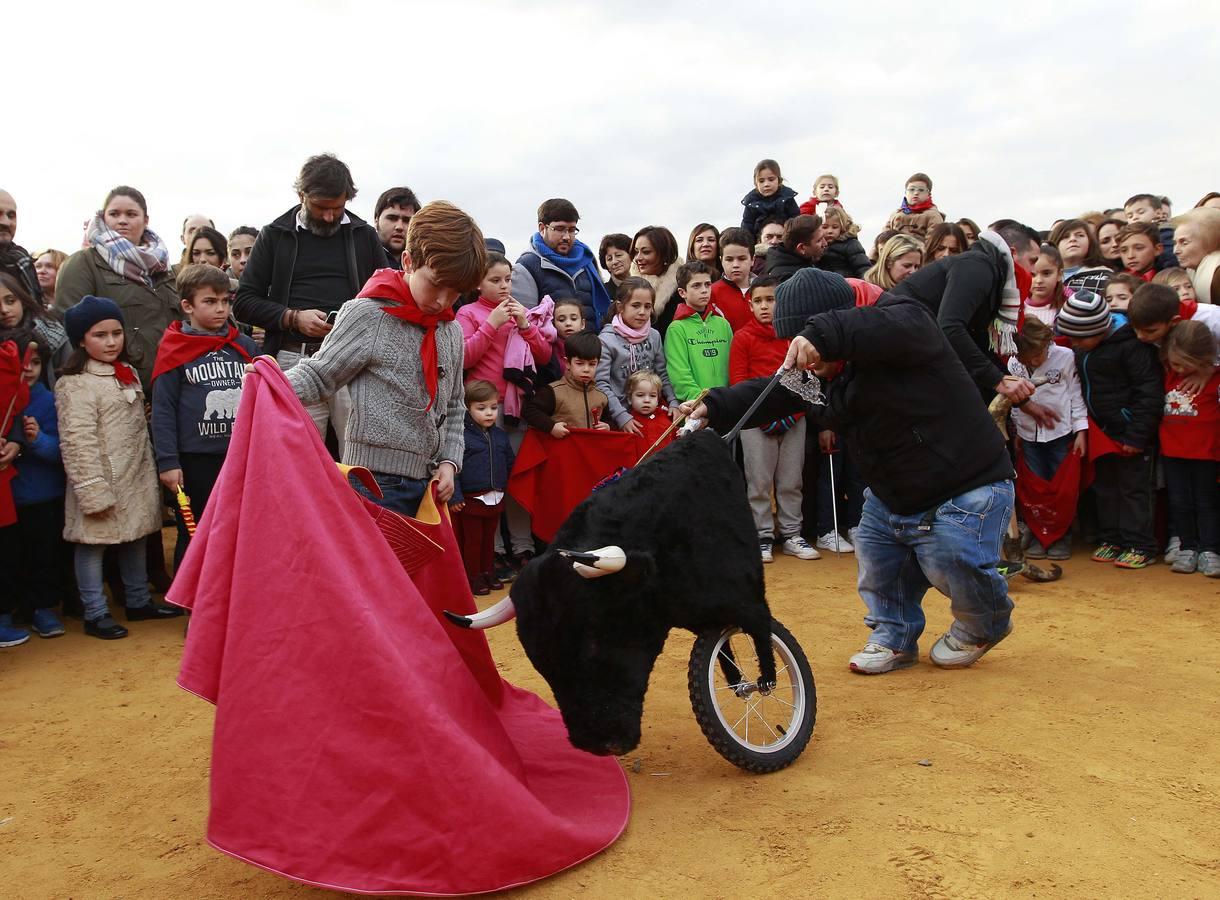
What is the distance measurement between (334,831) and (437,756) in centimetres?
33

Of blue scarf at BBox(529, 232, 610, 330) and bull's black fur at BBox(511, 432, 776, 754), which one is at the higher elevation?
blue scarf at BBox(529, 232, 610, 330)

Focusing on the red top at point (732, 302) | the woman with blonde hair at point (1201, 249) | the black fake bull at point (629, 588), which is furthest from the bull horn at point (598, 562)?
the woman with blonde hair at point (1201, 249)

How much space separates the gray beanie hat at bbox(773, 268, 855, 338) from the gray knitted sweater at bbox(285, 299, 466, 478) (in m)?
1.49

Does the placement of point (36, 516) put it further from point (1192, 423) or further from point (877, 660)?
point (1192, 423)

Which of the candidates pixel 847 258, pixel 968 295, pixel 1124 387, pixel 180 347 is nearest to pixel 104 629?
pixel 180 347

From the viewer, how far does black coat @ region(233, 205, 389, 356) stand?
5.57 meters

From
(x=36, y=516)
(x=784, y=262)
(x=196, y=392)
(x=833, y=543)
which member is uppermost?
(x=784, y=262)

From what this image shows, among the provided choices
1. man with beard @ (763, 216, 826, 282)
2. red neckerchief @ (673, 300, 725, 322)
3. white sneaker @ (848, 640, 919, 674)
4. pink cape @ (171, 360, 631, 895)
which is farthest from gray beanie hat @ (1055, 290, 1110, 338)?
pink cape @ (171, 360, 631, 895)

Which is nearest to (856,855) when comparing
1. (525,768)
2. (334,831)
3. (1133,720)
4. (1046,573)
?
(525,768)

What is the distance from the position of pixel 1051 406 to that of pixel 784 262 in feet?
7.53

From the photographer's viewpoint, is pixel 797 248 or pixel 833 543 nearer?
pixel 833 543

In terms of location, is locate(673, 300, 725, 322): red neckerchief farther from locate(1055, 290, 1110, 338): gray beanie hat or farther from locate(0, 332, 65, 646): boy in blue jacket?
locate(0, 332, 65, 646): boy in blue jacket

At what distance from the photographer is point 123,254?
241 inches

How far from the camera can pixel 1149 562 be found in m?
6.71
